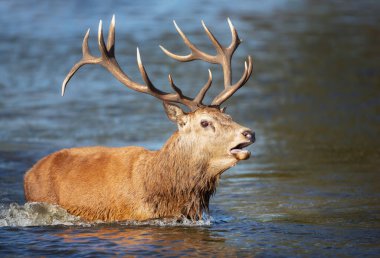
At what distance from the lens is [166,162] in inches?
372

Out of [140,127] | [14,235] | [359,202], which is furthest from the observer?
[140,127]

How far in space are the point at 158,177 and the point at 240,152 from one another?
91 centimetres

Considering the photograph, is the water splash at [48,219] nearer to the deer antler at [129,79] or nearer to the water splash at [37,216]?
the water splash at [37,216]

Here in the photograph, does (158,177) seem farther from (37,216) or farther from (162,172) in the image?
(37,216)

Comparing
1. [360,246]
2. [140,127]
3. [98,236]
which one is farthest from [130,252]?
[140,127]

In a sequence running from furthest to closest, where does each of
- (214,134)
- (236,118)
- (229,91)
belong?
(236,118) < (229,91) < (214,134)

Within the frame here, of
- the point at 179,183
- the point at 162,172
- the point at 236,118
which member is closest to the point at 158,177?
the point at 162,172

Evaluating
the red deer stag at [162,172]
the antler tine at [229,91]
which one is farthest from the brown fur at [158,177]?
the antler tine at [229,91]

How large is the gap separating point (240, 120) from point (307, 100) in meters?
2.13

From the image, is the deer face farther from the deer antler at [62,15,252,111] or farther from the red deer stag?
the deer antler at [62,15,252,111]

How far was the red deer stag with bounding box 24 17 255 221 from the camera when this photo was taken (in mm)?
9219

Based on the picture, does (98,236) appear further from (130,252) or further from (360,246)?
(360,246)

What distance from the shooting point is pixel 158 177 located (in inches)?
371

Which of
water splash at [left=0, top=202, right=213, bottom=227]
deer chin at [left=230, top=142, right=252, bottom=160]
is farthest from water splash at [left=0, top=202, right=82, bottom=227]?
deer chin at [left=230, top=142, right=252, bottom=160]
